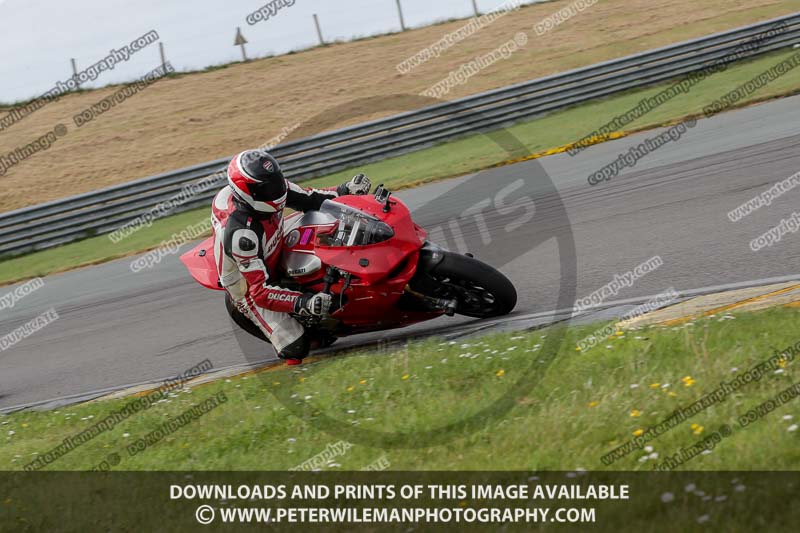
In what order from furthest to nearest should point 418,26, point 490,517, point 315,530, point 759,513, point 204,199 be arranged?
point 418,26
point 204,199
point 315,530
point 490,517
point 759,513

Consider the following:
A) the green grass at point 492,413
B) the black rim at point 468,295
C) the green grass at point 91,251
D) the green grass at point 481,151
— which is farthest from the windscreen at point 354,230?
the green grass at point 91,251

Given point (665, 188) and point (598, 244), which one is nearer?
point (598, 244)

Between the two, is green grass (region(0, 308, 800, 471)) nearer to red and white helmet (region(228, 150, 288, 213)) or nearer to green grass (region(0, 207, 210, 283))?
red and white helmet (region(228, 150, 288, 213))

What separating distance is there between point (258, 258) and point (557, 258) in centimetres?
334

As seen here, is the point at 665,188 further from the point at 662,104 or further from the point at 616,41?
the point at 616,41

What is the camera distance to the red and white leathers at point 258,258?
23.5 ft

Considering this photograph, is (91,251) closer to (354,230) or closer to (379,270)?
(354,230)

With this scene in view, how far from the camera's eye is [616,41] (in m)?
27.0

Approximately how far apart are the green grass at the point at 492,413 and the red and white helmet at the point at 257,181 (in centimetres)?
146

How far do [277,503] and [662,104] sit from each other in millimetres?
13940

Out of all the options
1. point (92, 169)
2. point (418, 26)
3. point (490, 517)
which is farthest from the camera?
point (418, 26)

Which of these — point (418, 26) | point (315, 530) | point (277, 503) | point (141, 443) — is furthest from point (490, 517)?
point (418, 26)

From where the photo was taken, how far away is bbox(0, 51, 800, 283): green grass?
15820 mm

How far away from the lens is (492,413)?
5.52 m
